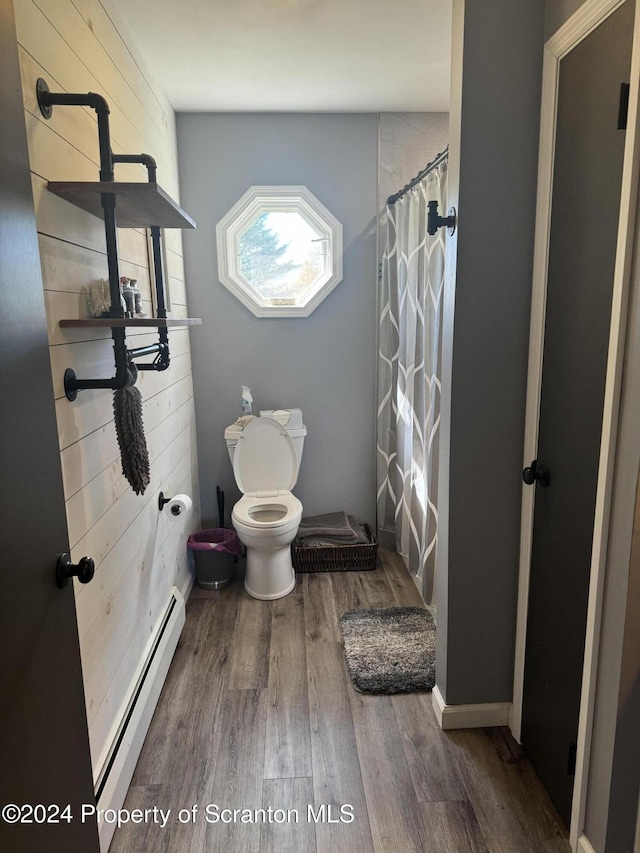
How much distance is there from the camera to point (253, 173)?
123 inches

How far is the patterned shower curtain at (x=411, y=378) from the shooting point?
249cm

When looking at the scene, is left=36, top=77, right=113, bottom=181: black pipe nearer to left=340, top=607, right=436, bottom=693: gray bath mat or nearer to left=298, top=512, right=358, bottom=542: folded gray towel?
left=340, top=607, right=436, bottom=693: gray bath mat

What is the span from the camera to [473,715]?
76.5 inches

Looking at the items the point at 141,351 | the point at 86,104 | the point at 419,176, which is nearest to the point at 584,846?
the point at 141,351

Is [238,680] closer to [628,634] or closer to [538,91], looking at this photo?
[628,634]

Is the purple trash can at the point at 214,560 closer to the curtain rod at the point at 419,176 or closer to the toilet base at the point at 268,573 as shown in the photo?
the toilet base at the point at 268,573

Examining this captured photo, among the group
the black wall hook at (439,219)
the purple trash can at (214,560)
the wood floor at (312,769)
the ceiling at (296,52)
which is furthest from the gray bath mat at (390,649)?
the ceiling at (296,52)

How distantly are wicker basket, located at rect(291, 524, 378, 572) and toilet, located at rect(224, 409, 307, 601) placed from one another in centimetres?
14

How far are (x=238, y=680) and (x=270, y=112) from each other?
288 cm

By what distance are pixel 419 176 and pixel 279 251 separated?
1.03m

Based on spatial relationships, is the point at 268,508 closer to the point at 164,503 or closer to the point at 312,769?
the point at 164,503

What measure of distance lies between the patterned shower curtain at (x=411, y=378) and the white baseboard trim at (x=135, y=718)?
123 centimetres

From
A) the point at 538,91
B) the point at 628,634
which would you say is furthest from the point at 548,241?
the point at 628,634

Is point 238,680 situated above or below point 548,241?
below
